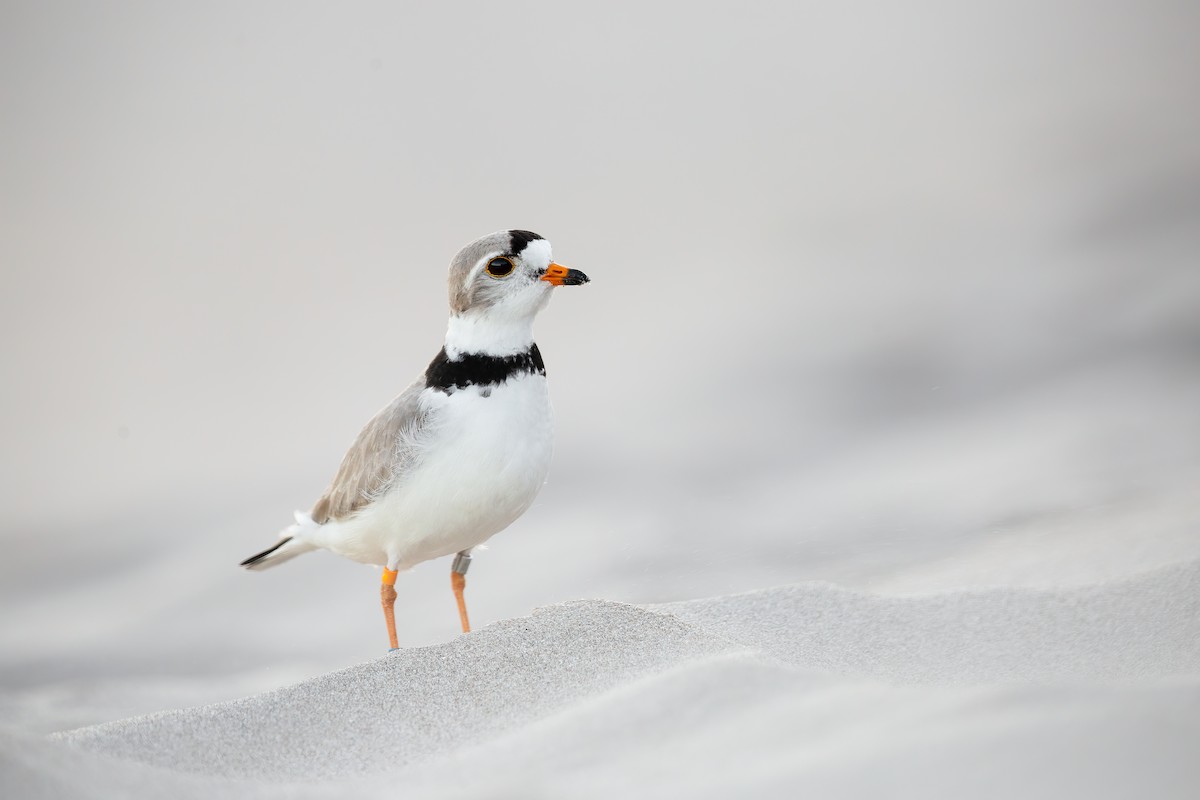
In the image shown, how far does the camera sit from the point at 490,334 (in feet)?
16.4

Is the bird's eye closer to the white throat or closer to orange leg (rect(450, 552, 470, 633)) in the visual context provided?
the white throat

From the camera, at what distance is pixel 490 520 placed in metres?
5.04

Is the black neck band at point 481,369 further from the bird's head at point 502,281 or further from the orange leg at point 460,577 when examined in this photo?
the orange leg at point 460,577

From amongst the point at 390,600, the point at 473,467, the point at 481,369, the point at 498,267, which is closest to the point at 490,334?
the point at 481,369

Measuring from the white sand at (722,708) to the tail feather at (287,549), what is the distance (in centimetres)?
100

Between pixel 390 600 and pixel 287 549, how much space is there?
77 cm

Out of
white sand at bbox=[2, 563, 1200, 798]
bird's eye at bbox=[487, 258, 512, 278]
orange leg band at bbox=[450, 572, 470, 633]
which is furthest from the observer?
orange leg band at bbox=[450, 572, 470, 633]

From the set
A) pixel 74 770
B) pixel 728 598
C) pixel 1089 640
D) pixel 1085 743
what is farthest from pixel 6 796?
pixel 1089 640

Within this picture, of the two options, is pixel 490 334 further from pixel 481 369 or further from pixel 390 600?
pixel 390 600

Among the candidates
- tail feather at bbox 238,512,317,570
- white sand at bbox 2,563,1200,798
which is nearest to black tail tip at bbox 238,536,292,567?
tail feather at bbox 238,512,317,570

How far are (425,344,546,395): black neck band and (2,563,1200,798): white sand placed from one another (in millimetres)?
1065

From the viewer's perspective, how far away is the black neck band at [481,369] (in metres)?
4.98

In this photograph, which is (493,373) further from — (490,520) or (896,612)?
(896,612)

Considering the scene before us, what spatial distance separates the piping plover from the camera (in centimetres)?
493
